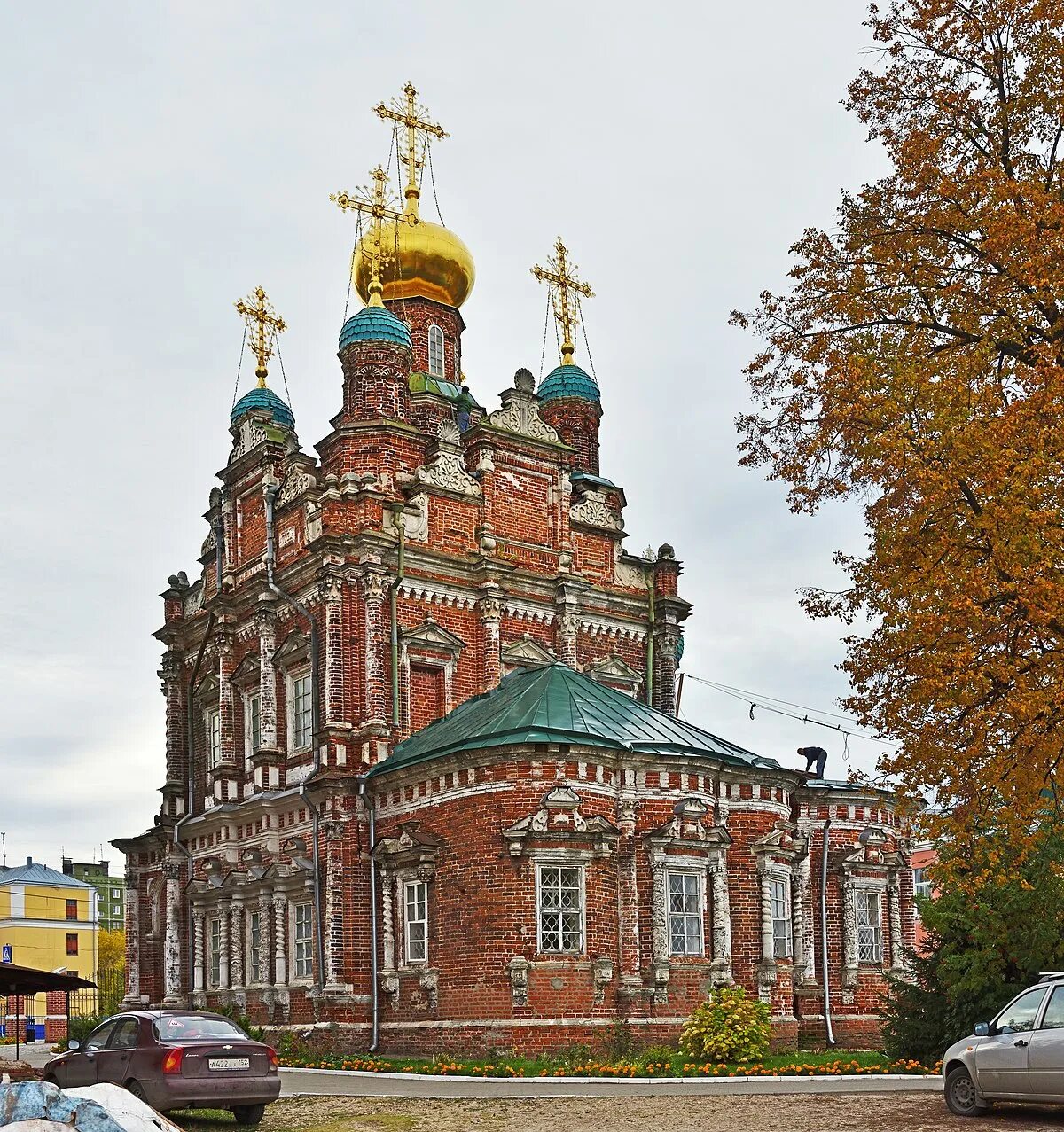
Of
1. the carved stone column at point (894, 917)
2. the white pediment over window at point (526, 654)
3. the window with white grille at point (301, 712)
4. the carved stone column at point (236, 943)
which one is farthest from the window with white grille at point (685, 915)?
the carved stone column at point (236, 943)

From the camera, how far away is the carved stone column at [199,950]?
2972 cm

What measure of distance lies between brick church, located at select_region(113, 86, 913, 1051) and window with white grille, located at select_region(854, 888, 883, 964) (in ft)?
0.19

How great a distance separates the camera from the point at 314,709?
88.1 feet

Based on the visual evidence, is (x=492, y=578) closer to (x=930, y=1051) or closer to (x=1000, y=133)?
(x=930, y=1051)

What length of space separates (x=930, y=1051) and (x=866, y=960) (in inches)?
324

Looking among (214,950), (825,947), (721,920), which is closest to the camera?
(721,920)

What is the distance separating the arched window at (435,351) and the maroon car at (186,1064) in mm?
20893

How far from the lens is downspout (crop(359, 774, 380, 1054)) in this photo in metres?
24.0

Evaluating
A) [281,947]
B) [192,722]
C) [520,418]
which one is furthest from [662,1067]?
[192,722]

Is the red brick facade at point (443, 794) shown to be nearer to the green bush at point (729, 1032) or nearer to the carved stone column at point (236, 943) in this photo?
the carved stone column at point (236, 943)

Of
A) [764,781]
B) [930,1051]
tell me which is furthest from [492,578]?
[930,1051]

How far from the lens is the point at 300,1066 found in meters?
23.1

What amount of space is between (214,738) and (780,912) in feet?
44.7

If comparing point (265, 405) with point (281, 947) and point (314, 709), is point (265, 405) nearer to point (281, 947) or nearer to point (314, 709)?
point (314, 709)
